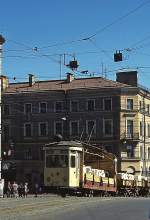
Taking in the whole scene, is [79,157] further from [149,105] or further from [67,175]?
[149,105]

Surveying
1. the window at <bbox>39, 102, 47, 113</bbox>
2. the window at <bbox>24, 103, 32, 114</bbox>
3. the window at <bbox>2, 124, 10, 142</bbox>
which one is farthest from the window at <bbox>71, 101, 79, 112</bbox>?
the window at <bbox>2, 124, 10, 142</bbox>

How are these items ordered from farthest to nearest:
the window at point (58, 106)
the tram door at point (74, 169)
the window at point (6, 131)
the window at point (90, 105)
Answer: the window at point (6, 131) → the window at point (58, 106) → the window at point (90, 105) → the tram door at point (74, 169)

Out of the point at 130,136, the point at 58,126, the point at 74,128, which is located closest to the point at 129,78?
the point at 130,136

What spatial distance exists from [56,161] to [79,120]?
48.5 meters

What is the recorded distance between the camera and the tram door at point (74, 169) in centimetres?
4234

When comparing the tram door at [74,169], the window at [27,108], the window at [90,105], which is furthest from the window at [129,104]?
the tram door at [74,169]

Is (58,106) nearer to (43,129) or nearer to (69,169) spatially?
(43,129)

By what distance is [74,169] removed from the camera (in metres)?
42.7

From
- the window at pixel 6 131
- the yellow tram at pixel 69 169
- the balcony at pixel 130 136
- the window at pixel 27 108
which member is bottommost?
the yellow tram at pixel 69 169

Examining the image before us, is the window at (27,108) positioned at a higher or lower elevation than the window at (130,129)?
higher

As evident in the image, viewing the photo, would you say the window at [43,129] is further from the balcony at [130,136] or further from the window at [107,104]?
the balcony at [130,136]

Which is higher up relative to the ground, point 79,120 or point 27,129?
point 79,120

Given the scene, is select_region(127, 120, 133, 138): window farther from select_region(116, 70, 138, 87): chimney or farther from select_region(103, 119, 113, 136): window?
select_region(116, 70, 138, 87): chimney

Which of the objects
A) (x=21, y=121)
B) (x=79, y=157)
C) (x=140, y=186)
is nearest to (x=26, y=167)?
(x=21, y=121)
